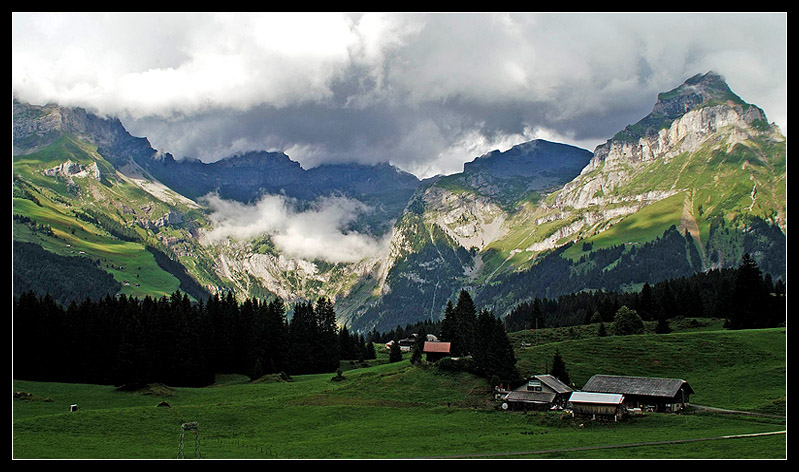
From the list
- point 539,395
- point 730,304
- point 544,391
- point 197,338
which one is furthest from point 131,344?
point 730,304

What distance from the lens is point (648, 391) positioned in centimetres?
8269

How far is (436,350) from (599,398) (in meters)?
47.6

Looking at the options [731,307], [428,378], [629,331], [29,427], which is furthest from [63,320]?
[731,307]

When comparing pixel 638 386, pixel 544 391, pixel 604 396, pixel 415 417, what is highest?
pixel 638 386

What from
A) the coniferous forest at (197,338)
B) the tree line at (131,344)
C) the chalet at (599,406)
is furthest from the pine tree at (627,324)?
the tree line at (131,344)

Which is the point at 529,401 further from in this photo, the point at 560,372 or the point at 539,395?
the point at 560,372

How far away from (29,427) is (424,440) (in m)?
41.7

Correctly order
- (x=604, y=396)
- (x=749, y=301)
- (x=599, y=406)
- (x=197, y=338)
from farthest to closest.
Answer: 1. (x=749, y=301)
2. (x=197, y=338)
3. (x=604, y=396)
4. (x=599, y=406)

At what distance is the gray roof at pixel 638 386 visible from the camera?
8131 cm

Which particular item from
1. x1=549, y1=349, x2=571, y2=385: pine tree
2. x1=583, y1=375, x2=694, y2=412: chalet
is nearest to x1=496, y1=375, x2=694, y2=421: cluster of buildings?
x1=583, y1=375, x2=694, y2=412: chalet

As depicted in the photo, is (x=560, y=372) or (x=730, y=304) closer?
(x=560, y=372)

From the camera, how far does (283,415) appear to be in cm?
7662

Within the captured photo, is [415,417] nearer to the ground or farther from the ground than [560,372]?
nearer to the ground
